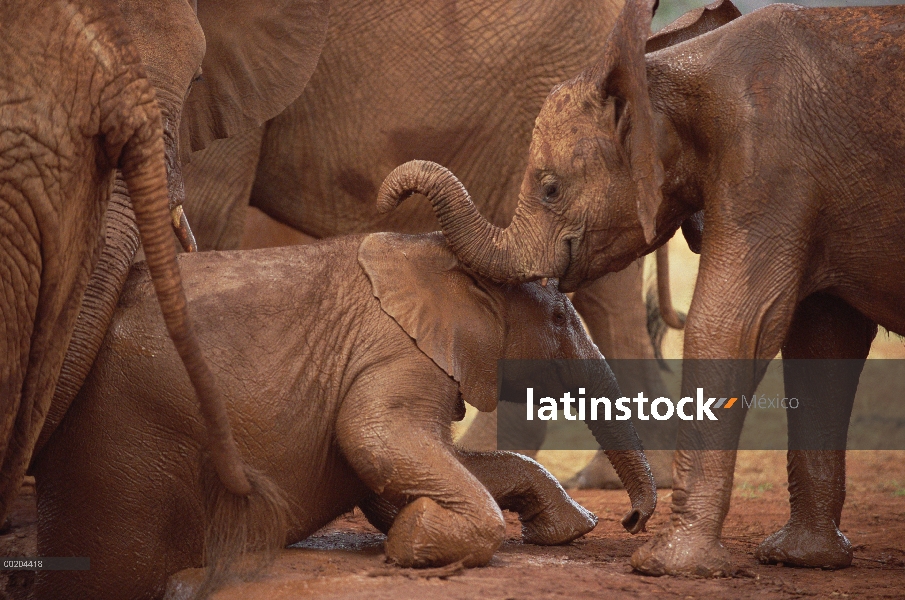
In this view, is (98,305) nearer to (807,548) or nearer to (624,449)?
(624,449)

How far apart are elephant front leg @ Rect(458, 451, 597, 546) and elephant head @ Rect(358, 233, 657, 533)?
19 centimetres

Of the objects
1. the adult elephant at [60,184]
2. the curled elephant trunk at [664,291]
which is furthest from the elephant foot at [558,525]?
the curled elephant trunk at [664,291]

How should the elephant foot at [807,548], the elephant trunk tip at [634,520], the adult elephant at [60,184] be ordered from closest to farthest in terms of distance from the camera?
the adult elephant at [60,184], the elephant trunk tip at [634,520], the elephant foot at [807,548]

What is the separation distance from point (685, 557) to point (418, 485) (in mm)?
708

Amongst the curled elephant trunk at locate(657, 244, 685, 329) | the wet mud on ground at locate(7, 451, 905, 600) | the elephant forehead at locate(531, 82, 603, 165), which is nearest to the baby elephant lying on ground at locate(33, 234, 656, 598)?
the wet mud on ground at locate(7, 451, 905, 600)

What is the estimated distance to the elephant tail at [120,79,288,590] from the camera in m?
2.72

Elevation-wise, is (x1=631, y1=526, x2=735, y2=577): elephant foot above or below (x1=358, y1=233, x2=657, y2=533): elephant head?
below

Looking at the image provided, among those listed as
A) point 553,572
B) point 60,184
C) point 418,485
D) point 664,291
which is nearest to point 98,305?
point 60,184

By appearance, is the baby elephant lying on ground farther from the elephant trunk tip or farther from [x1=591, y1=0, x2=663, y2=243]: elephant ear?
[x1=591, y1=0, x2=663, y2=243]: elephant ear

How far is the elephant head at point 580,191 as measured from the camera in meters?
3.47

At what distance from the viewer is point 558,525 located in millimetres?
3854

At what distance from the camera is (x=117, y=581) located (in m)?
3.44

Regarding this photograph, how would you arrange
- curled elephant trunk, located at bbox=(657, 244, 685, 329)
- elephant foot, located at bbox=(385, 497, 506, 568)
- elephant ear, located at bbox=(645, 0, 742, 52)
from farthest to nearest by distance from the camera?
curled elephant trunk, located at bbox=(657, 244, 685, 329) < elephant ear, located at bbox=(645, 0, 742, 52) < elephant foot, located at bbox=(385, 497, 506, 568)

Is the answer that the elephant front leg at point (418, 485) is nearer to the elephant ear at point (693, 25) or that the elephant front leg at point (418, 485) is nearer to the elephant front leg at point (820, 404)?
the elephant front leg at point (820, 404)
